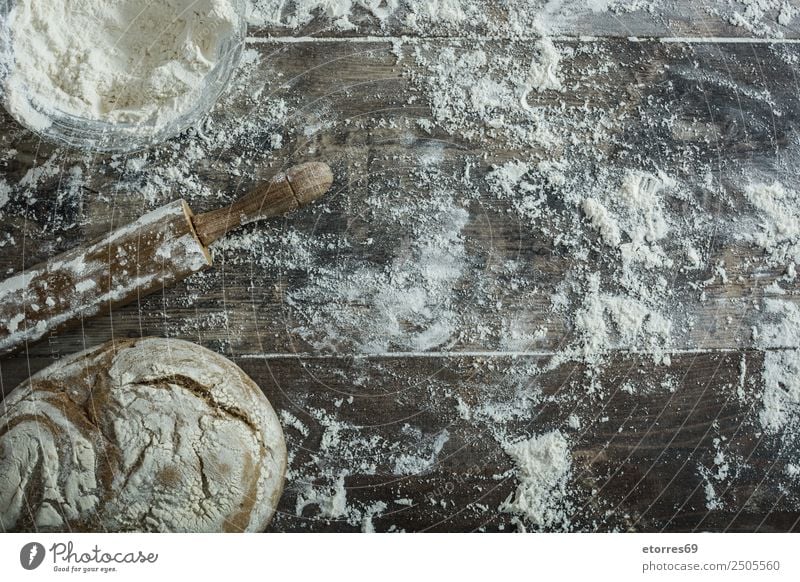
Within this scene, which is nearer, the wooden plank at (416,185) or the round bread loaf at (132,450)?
the round bread loaf at (132,450)

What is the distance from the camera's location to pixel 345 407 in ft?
2.62

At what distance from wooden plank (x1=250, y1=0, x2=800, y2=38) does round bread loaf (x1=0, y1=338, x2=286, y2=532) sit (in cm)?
53

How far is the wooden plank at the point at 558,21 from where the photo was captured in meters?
0.83

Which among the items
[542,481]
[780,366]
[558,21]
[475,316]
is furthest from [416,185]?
[780,366]

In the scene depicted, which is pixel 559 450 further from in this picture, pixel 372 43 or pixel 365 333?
pixel 372 43

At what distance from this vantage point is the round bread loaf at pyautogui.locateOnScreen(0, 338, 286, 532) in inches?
26.0

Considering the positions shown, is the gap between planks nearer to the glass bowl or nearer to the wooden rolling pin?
the glass bowl

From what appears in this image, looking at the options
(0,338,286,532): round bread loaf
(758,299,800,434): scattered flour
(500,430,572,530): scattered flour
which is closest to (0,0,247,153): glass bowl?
(0,338,286,532): round bread loaf

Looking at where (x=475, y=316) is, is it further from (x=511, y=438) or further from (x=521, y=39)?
(x=521, y=39)

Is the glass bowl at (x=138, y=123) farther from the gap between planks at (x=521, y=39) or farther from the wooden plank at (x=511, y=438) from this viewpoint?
the wooden plank at (x=511, y=438)

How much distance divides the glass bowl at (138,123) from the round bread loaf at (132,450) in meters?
0.30

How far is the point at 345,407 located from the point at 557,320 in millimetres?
341
